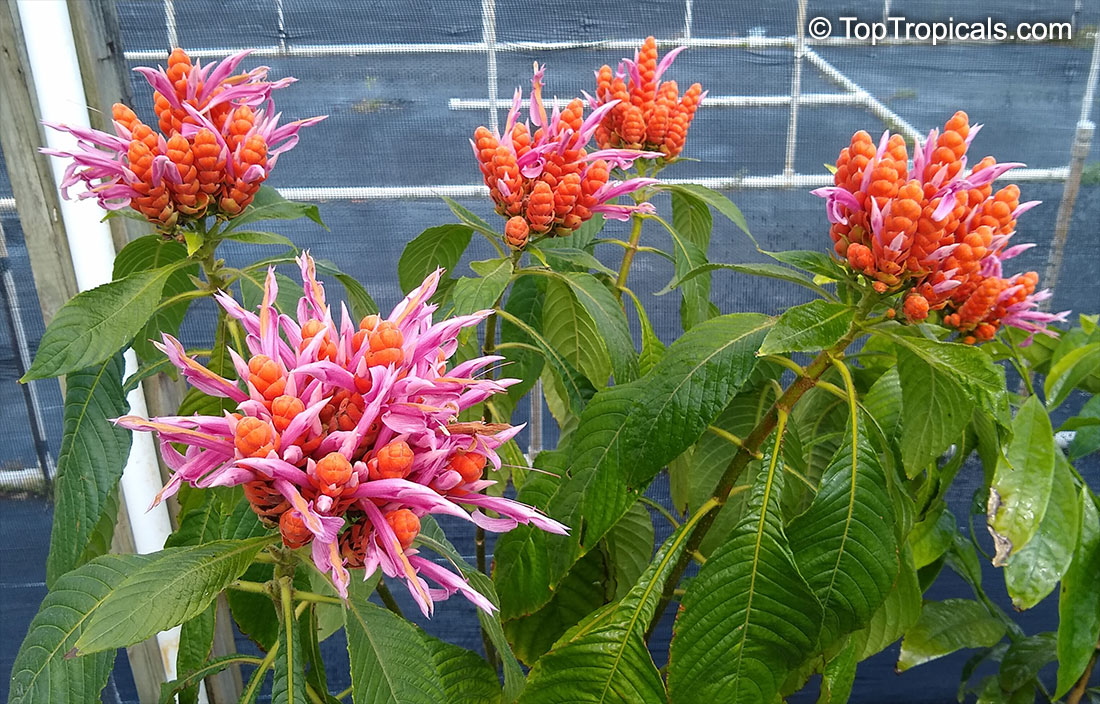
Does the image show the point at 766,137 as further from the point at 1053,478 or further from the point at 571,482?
the point at 571,482

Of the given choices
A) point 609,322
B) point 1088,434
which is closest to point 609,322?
point 609,322

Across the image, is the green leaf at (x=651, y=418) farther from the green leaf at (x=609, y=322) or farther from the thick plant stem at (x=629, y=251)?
the thick plant stem at (x=629, y=251)

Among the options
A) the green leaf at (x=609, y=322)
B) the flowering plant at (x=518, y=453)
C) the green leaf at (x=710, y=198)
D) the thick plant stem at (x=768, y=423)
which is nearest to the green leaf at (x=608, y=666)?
the flowering plant at (x=518, y=453)

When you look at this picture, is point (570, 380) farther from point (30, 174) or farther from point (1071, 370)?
point (30, 174)

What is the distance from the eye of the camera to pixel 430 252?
1.00m

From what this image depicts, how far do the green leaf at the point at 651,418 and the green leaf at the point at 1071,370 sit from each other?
59 cm

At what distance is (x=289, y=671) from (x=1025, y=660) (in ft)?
4.27

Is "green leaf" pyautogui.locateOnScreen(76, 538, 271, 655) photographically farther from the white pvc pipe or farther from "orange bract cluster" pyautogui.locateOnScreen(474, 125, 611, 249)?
the white pvc pipe

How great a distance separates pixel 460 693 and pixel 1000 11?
1535 millimetres

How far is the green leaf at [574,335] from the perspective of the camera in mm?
964

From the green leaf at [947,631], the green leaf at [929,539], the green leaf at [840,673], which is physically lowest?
the green leaf at [947,631]

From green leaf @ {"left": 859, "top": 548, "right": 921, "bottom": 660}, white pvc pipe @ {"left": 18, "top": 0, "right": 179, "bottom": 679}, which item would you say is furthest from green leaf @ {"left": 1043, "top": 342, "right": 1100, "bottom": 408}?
white pvc pipe @ {"left": 18, "top": 0, "right": 179, "bottom": 679}

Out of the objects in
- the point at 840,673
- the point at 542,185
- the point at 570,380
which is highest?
the point at 542,185

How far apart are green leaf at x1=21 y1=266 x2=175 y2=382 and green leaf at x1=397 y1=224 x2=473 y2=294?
1.06ft
